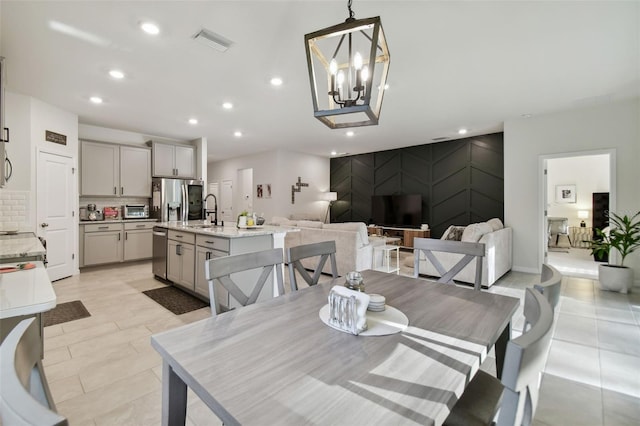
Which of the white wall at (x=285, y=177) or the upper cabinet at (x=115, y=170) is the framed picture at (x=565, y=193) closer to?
the white wall at (x=285, y=177)

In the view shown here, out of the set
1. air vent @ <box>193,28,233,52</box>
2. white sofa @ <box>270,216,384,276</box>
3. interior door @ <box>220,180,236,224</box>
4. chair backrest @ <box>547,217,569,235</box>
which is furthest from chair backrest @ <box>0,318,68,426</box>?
chair backrest @ <box>547,217,569,235</box>

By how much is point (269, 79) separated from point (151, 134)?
3.98 metres

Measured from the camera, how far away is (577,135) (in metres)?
4.75

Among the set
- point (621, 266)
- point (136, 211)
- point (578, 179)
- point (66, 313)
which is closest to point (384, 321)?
point (66, 313)

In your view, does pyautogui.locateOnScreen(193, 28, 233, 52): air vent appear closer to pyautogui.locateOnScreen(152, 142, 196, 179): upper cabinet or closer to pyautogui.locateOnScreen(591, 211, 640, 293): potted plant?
pyautogui.locateOnScreen(152, 142, 196, 179): upper cabinet

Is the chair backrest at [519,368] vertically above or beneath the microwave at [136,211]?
beneath

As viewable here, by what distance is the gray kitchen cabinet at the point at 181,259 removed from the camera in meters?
3.73

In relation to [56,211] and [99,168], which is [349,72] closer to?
[56,211]

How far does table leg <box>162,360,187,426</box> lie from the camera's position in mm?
986

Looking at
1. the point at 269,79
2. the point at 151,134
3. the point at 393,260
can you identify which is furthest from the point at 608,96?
the point at 151,134

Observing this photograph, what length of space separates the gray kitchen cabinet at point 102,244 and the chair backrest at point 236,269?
5.18m

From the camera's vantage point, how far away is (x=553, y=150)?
16.2ft

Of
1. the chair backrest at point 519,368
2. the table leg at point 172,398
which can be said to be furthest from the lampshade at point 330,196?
the chair backrest at point 519,368

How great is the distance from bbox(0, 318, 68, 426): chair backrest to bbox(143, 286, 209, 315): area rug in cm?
288
